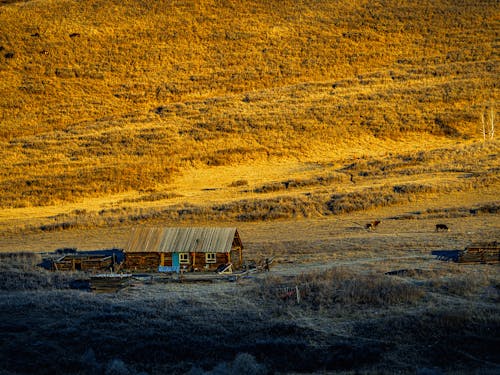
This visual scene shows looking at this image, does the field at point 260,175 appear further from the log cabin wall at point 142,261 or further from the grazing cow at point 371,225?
the log cabin wall at point 142,261

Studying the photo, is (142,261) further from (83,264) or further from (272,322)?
(272,322)

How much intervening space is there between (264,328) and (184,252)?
10.0 metres

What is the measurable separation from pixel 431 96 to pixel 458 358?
4984cm

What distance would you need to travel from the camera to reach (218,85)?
70.2 m

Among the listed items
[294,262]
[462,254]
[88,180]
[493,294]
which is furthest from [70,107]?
[493,294]

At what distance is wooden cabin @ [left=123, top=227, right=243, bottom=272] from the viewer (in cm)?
2694

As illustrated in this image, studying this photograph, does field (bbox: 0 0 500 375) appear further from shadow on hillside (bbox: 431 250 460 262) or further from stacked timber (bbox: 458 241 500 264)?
shadow on hillside (bbox: 431 250 460 262)

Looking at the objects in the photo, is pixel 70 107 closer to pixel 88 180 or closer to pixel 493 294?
pixel 88 180

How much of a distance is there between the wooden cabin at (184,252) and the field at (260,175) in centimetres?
264

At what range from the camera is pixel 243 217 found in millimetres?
37531

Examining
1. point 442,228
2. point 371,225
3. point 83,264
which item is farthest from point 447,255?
point 83,264

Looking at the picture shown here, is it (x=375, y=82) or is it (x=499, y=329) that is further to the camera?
(x=375, y=82)

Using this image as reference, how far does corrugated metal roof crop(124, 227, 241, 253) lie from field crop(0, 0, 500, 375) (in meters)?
2.78

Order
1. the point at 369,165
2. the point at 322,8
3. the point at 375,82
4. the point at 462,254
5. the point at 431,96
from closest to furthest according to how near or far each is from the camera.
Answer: the point at 462,254, the point at 369,165, the point at 431,96, the point at 375,82, the point at 322,8
